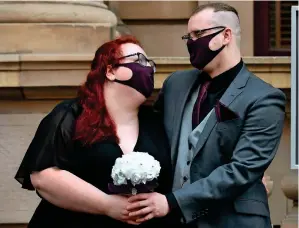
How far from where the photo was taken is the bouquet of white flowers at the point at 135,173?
575 cm

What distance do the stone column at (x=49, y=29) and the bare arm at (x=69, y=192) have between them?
8.10ft

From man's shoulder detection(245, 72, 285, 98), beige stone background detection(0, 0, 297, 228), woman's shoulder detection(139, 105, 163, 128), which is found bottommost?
beige stone background detection(0, 0, 297, 228)

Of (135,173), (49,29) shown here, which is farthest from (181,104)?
(49,29)

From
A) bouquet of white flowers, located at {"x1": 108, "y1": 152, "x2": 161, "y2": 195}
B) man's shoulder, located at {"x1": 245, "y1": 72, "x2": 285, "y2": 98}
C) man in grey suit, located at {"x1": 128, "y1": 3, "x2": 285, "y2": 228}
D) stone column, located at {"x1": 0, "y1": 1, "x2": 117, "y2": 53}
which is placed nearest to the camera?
bouquet of white flowers, located at {"x1": 108, "y1": 152, "x2": 161, "y2": 195}

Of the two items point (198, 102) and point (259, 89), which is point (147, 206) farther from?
point (259, 89)

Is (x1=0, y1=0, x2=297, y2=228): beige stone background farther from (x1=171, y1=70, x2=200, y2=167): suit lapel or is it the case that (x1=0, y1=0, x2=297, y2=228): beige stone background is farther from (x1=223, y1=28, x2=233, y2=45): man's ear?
(x1=223, y1=28, x2=233, y2=45): man's ear

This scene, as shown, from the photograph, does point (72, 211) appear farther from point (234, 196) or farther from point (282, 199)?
point (282, 199)

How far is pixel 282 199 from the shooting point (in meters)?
8.89

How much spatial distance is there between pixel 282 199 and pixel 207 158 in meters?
3.05

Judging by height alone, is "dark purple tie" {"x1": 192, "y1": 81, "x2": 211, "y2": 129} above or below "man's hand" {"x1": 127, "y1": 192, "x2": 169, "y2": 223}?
above

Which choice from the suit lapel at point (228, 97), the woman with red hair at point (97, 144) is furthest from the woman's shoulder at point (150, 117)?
the suit lapel at point (228, 97)

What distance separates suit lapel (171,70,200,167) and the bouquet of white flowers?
25 centimetres

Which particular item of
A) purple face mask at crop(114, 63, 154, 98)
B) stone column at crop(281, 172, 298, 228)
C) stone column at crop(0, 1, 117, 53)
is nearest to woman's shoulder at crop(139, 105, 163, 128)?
purple face mask at crop(114, 63, 154, 98)

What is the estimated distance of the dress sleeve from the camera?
6035 mm
